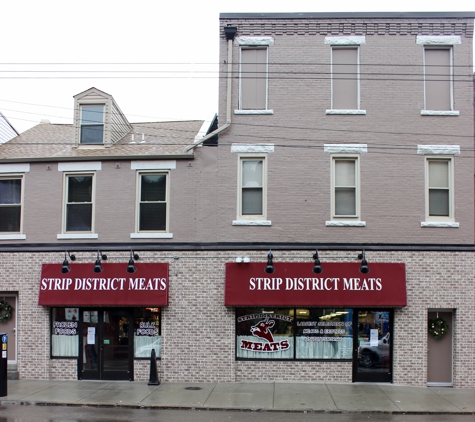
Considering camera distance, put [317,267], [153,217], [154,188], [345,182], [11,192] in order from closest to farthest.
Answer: [317,267] → [345,182] → [153,217] → [154,188] → [11,192]

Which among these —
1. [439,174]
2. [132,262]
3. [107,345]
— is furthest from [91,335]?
[439,174]

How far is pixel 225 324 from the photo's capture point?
15648 mm

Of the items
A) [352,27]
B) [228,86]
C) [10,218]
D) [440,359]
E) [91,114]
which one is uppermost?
[352,27]

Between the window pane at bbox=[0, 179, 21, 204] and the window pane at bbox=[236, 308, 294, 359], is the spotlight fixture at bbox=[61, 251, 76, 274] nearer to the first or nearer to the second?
the window pane at bbox=[0, 179, 21, 204]

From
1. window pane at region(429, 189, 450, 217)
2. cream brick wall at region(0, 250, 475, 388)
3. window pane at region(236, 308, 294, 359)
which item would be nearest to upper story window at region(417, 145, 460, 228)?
window pane at region(429, 189, 450, 217)

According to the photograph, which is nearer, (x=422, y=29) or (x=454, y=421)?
(x=454, y=421)

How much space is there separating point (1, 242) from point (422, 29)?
13839mm

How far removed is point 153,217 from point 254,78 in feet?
16.6

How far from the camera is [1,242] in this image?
54.3 feet

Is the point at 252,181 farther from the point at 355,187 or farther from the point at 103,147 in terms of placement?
the point at 103,147

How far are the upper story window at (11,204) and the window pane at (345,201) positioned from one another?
9.38 meters

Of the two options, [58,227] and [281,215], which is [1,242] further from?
[281,215]

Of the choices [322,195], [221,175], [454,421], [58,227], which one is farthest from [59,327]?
[454,421]

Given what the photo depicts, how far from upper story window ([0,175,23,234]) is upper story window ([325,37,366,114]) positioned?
382 inches
